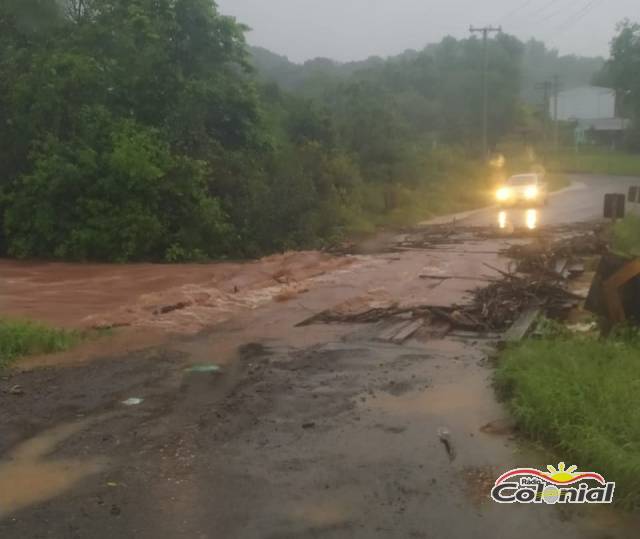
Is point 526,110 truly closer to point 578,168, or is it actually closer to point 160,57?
point 578,168

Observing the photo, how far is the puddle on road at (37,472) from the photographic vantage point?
5.79 meters

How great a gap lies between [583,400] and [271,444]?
2538 millimetres

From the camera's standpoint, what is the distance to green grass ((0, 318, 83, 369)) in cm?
1033

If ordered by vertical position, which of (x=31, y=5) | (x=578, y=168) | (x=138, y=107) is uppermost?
(x=31, y=5)

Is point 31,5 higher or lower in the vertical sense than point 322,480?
higher

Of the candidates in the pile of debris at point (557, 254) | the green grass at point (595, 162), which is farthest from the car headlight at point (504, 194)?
the green grass at point (595, 162)

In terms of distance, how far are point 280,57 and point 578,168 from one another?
3260 centimetres

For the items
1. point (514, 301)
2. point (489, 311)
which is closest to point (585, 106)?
point (514, 301)

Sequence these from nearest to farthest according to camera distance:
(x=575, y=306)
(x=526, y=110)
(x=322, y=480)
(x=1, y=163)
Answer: (x=322, y=480) < (x=575, y=306) < (x=1, y=163) < (x=526, y=110)

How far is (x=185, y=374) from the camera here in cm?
930

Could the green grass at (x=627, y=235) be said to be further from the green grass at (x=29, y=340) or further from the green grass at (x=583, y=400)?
the green grass at (x=29, y=340)

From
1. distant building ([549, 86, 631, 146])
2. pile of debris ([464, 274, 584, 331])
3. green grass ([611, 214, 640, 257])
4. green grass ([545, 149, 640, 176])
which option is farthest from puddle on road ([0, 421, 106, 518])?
distant building ([549, 86, 631, 146])

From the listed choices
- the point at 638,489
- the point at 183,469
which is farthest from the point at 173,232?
the point at 638,489

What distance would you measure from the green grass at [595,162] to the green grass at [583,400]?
53671 millimetres
